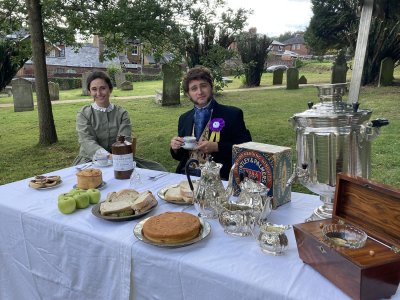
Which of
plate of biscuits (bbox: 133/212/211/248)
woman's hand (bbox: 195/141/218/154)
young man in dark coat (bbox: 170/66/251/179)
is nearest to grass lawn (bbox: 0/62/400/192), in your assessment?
young man in dark coat (bbox: 170/66/251/179)

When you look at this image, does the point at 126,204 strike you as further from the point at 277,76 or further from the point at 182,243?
the point at 277,76

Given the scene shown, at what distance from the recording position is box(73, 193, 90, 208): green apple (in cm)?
197

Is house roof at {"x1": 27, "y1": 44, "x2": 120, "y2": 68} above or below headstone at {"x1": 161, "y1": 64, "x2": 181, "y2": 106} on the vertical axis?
above

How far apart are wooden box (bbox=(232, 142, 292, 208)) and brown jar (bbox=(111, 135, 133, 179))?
0.87 meters

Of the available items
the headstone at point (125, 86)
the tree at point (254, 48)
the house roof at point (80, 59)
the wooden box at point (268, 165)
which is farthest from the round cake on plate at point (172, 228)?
the house roof at point (80, 59)

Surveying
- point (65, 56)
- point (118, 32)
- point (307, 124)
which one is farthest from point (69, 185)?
point (65, 56)

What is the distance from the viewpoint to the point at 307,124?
159 centimetres

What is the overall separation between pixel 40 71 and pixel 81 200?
21.0 ft

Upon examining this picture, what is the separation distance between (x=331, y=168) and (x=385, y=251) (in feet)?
1.59

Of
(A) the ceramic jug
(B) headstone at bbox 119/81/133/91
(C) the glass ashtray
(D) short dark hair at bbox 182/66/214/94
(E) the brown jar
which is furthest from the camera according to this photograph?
(B) headstone at bbox 119/81/133/91

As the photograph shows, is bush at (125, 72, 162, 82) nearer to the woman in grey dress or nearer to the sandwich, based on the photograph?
the woman in grey dress

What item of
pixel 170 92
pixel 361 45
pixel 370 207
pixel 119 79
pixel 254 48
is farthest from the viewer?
pixel 119 79

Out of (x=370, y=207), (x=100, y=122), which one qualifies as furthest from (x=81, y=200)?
(x=100, y=122)

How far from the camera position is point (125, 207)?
6.02ft
